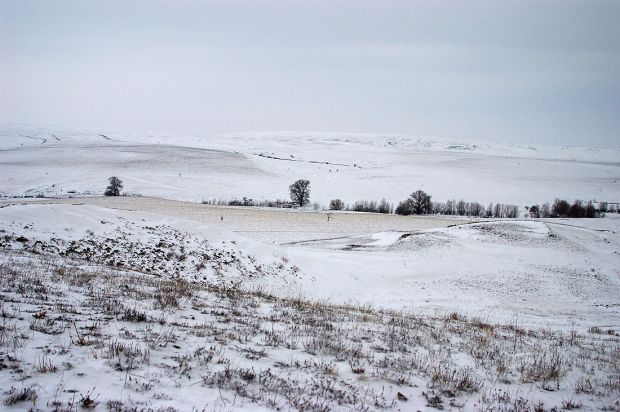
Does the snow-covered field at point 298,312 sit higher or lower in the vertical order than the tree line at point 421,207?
lower

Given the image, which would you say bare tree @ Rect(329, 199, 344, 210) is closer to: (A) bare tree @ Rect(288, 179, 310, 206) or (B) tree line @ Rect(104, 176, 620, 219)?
(B) tree line @ Rect(104, 176, 620, 219)

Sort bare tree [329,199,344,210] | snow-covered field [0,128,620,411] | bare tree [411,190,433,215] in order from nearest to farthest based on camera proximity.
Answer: snow-covered field [0,128,620,411]
bare tree [411,190,433,215]
bare tree [329,199,344,210]

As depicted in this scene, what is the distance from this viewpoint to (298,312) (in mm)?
10484

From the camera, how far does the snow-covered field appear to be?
5098 millimetres

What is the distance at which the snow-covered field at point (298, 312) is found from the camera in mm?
5098

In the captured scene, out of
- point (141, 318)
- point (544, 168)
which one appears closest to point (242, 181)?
point (141, 318)

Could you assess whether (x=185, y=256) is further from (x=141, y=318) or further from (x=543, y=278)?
(x=543, y=278)

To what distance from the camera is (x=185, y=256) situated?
21.9 m

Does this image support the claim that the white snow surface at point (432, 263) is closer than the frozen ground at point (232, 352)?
No

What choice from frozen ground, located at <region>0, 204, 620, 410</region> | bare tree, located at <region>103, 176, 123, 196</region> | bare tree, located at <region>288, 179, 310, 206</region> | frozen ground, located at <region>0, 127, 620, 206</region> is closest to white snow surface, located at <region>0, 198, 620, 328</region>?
frozen ground, located at <region>0, 204, 620, 410</region>

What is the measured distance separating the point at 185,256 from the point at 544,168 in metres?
165

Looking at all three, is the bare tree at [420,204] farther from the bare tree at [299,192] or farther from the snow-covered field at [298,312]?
the bare tree at [299,192]

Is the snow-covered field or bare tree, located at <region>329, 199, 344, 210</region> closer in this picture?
the snow-covered field

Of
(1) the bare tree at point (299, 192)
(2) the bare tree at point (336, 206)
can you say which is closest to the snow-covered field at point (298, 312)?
(2) the bare tree at point (336, 206)
